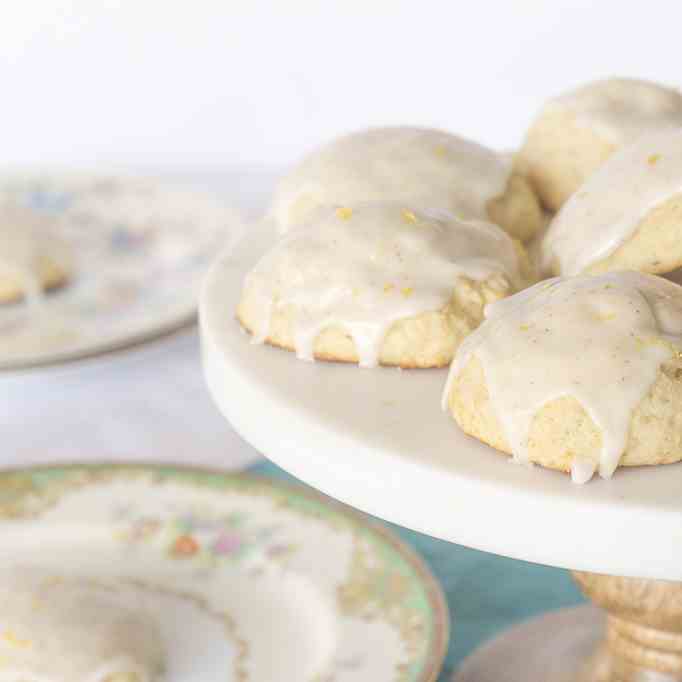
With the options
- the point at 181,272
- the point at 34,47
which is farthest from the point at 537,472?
the point at 34,47

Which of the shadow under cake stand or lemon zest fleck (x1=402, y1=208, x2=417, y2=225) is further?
lemon zest fleck (x1=402, y1=208, x2=417, y2=225)

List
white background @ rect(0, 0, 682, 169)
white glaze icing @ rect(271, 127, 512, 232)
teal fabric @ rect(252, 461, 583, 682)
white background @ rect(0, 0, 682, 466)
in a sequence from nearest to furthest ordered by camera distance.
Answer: white glaze icing @ rect(271, 127, 512, 232) → teal fabric @ rect(252, 461, 583, 682) → white background @ rect(0, 0, 682, 466) → white background @ rect(0, 0, 682, 169)

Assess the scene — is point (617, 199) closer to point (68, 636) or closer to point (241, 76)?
point (68, 636)

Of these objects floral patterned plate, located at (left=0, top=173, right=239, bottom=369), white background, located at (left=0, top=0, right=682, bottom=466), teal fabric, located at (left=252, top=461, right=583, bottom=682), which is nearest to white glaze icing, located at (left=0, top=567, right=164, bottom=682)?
teal fabric, located at (left=252, top=461, right=583, bottom=682)

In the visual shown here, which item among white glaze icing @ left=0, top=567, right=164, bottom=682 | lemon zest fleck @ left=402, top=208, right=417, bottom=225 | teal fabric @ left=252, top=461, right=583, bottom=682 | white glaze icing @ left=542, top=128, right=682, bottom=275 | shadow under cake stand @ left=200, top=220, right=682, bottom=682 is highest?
white glaze icing @ left=542, top=128, right=682, bottom=275

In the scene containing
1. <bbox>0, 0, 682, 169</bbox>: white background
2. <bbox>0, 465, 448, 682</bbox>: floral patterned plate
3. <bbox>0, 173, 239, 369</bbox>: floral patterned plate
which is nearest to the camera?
<bbox>0, 465, 448, 682</bbox>: floral patterned plate

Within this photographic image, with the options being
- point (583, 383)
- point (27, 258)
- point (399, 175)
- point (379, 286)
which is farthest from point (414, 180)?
point (27, 258)

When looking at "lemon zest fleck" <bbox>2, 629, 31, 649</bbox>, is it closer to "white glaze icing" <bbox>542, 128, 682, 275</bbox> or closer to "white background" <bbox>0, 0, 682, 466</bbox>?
"white glaze icing" <bbox>542, 128, 682, 275</bbox>

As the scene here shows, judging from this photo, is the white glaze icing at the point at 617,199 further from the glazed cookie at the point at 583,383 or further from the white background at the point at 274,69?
the white background at the point at 274,69

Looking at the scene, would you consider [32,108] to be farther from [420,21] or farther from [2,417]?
[2,417]
